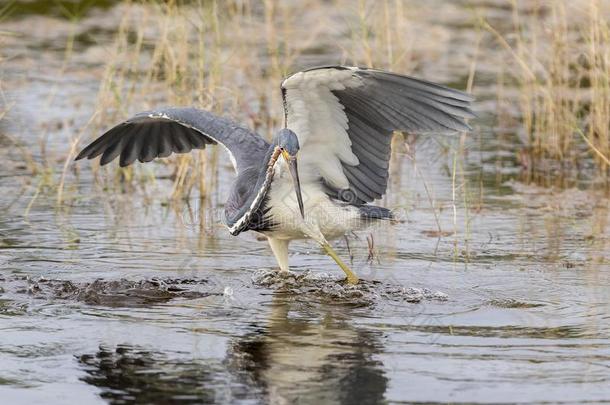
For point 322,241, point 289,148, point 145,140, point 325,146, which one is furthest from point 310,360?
point 145,140

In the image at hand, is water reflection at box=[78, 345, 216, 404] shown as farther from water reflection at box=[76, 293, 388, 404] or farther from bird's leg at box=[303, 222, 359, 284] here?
bird's leg at box=[303, 222, 359, 284]

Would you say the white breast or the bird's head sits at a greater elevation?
the bird's head

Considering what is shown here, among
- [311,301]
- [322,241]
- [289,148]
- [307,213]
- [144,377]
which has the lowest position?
[144,377]

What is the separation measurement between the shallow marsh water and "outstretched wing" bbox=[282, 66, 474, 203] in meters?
0.52

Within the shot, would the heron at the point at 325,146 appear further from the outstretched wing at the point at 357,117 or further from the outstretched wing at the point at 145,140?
the outstretched wing at the point at 145,140

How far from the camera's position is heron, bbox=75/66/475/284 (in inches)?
219

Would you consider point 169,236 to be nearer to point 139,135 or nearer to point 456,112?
point 139,135

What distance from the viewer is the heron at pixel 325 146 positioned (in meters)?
5.57

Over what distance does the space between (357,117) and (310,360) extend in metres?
1.66

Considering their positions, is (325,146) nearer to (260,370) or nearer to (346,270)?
(346,270)

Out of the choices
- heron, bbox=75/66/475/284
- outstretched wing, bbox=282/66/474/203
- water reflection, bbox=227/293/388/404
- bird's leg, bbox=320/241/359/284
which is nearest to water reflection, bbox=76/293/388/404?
water reflection, bbox=227/293/388/404

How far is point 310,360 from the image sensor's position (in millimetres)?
4574

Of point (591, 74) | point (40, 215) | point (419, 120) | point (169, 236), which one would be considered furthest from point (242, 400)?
point (591, 74)

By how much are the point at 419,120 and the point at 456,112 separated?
0.19 m
